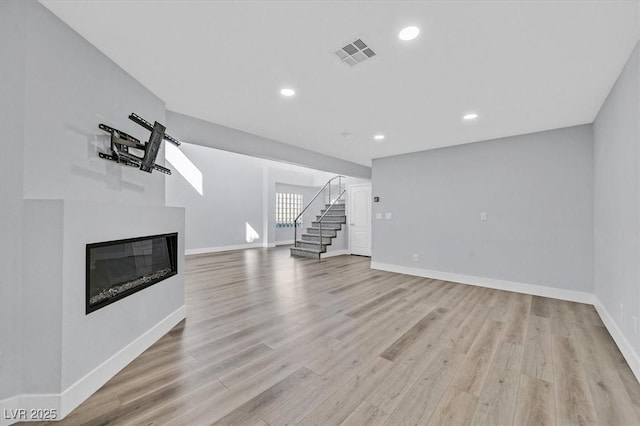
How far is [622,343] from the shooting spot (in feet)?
7.83

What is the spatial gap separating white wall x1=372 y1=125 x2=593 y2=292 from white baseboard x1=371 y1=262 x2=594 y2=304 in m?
0.06

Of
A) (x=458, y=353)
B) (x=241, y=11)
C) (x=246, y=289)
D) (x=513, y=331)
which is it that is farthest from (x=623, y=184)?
(x=246, y=289)

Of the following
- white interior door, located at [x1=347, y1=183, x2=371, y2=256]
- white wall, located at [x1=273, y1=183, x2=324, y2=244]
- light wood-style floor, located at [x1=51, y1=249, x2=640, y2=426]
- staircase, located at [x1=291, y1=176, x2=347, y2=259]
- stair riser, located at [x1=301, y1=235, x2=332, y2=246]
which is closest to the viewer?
light wood-style floor, located at [x1=51, y1=249, x2=640, y2=426]

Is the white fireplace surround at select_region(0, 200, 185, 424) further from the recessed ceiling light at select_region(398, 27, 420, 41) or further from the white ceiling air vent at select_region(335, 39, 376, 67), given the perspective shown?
the recessed ceiling light at select_region(398, 27, 420, 41)

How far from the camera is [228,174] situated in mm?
9234

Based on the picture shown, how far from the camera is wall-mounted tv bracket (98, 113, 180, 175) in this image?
2.31m

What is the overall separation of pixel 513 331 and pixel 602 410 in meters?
1.20

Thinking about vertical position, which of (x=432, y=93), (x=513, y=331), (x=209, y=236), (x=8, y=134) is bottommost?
(x=513, y=331)

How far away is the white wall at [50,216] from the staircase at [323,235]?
553 centimetres

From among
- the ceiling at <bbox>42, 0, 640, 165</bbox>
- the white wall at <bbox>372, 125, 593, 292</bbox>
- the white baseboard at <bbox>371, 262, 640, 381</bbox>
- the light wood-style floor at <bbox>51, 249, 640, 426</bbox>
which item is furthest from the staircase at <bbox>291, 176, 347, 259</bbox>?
the ceiling at <bbox>42, 0, 640, 165</bbox>

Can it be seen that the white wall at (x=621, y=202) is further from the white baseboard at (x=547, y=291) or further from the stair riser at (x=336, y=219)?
the stair riser at (x=336, y=219)

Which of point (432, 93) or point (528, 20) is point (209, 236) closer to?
point (432, 93)

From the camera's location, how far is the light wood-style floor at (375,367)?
1660mm

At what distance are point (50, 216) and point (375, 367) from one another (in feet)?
8.10
